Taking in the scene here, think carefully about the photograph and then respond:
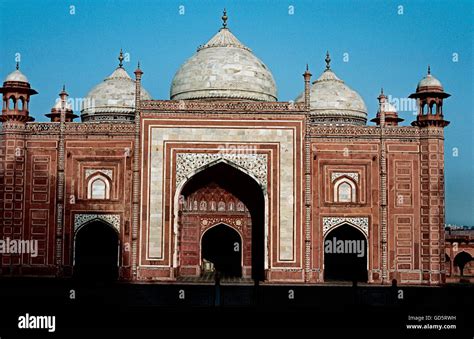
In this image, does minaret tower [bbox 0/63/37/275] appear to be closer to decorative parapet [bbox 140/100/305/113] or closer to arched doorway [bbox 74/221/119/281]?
arched doorway [bbox 74/221/119/281]

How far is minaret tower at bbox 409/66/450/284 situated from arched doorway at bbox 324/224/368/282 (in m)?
1.71

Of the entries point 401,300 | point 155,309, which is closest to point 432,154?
point 401,300

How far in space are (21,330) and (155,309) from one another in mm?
3001

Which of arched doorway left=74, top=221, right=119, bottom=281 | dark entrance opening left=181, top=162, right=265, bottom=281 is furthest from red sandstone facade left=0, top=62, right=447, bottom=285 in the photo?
dark entrance opening left=181, top=162, right=265, bottom=281

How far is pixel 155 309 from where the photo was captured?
36.2ft

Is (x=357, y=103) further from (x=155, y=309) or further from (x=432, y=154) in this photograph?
(x=155, y=309)

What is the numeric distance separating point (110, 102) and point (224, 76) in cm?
470

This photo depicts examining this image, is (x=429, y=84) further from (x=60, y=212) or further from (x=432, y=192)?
(x=60, y=212)

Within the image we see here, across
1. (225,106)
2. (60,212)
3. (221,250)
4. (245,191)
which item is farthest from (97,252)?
(225,106)

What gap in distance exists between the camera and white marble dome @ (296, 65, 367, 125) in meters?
21.8

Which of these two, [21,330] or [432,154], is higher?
[432,154]

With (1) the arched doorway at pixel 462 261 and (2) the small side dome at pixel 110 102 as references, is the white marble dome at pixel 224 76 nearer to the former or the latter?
(2) the small side dome at pixel 110 102

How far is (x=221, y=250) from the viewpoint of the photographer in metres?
20.0

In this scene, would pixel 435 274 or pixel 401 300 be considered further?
pixel 435 274
